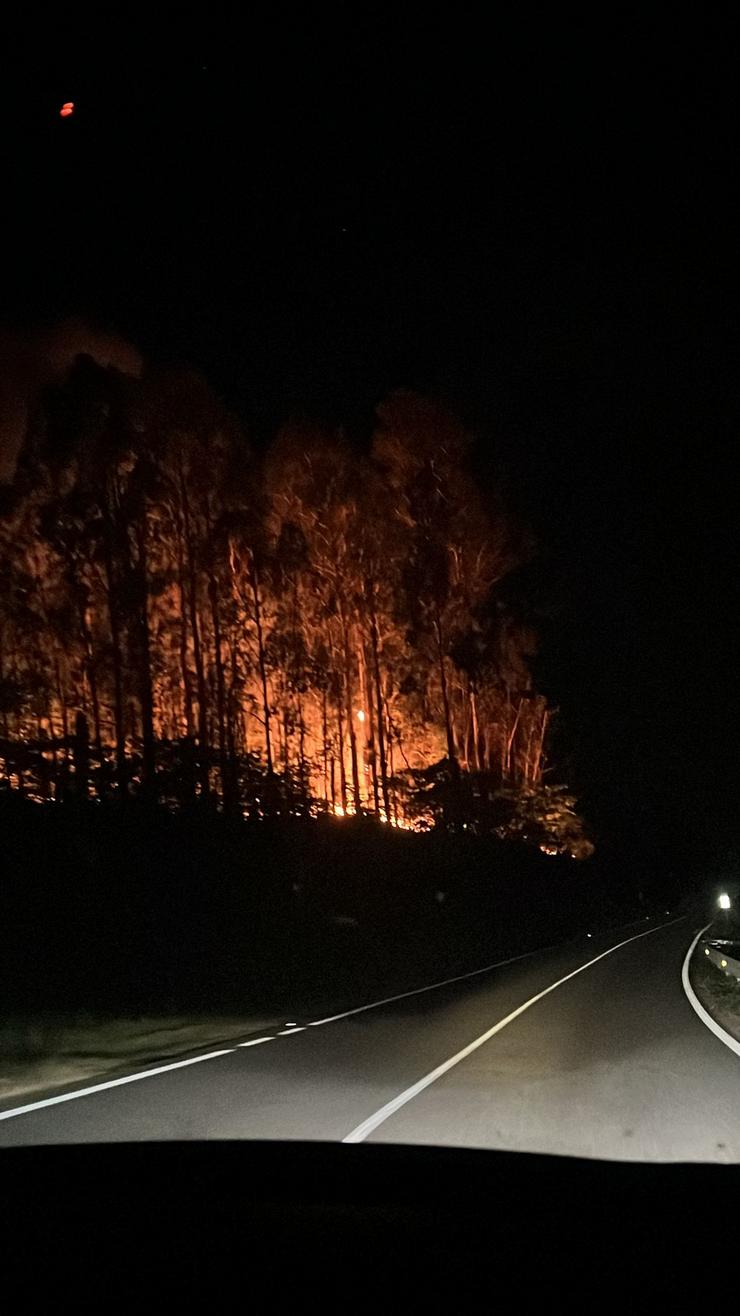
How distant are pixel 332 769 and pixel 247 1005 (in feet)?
64.2

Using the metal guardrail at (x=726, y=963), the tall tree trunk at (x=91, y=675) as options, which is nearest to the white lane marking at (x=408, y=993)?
the metal guardrail at (x=726, y=963)

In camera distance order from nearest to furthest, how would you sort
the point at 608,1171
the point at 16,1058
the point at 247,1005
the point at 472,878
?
the point at 608,1171
the point at 16,1058
the point at 247,1005
the point at 472,878

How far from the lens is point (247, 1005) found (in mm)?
21922

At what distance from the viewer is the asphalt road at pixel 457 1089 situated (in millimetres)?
7941

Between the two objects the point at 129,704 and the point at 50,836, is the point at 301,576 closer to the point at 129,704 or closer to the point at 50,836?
the point at 129,704

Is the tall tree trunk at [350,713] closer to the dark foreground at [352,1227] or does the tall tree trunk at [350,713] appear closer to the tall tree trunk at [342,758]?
the tall tree trunk at [342,758]

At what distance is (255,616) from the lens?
36562 millimetres

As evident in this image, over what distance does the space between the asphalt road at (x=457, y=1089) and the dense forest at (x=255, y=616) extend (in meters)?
10.5

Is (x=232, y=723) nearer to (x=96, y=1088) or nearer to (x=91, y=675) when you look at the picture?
(x=91, y=675)

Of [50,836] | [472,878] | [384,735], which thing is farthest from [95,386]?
[472,878]

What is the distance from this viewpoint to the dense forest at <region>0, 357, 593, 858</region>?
98.1 ft

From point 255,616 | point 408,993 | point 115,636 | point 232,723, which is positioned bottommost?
point 408,993

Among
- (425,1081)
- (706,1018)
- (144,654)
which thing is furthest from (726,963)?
(425,1081)

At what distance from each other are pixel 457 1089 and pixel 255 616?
2694 centimetres
